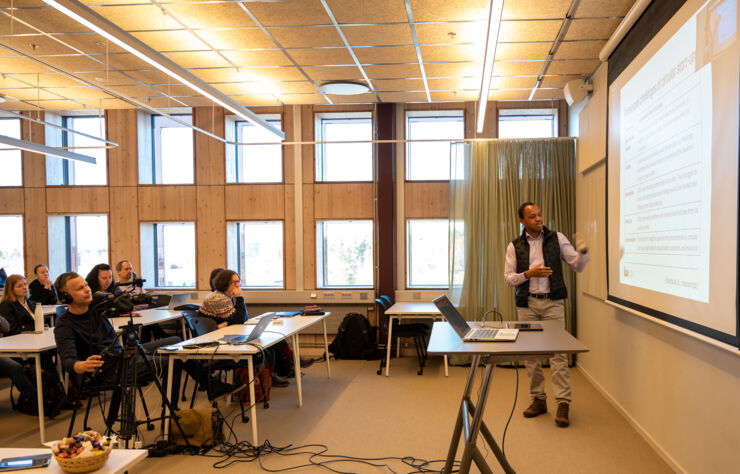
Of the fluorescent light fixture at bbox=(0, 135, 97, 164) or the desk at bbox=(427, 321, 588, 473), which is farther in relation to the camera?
the fluorescent light fixture at bbox=(0, 135, 97, 164)

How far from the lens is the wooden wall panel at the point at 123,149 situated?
7.71 meters

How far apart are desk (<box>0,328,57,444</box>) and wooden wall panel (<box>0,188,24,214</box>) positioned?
4.30 m

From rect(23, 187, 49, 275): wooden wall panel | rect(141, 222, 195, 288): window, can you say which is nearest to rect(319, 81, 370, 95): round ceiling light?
rect(141, 222, 195, 288): window

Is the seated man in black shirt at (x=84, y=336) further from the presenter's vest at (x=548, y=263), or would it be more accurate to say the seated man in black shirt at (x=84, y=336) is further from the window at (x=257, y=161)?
the window at (x=257, y=161)

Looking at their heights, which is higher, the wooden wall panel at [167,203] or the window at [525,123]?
the window at [525,123]

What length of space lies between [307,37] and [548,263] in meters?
2.93

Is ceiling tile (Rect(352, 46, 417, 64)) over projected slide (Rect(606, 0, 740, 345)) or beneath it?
over

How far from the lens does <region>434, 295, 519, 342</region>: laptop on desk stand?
271 centimetres

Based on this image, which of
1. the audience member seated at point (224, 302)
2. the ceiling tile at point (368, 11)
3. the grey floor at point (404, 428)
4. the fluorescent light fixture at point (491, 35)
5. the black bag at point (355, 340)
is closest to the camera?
the fluorescent light fixture at point (491, 35)

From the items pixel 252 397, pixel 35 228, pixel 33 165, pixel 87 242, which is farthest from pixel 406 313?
pixel 33 165

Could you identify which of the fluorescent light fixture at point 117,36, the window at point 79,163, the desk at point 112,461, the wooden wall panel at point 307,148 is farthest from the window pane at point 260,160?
the desk at point 112,461

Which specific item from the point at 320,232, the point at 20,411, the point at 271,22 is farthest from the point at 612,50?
the point at 20,411

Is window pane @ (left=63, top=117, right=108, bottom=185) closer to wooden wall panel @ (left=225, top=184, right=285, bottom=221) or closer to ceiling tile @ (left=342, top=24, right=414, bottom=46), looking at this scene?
wooden wall panel @ (left=225, top=184, right=285, bottom=221)

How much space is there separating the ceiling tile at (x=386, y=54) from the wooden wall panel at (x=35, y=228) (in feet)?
18.4
